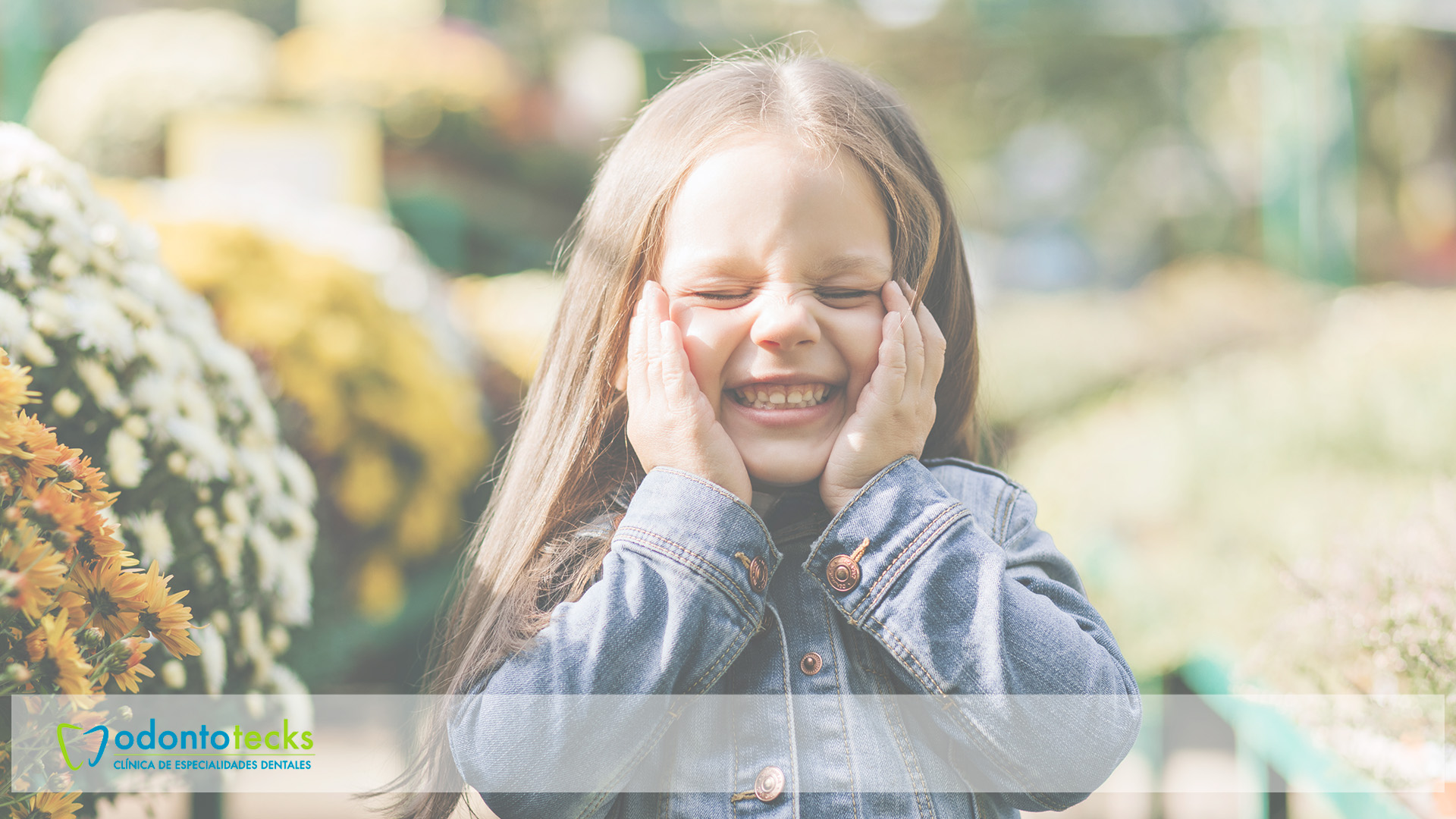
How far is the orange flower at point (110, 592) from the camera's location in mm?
1201

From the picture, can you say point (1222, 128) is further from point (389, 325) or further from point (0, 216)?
point (0, 216)

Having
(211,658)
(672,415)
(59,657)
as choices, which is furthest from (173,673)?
(672,415)

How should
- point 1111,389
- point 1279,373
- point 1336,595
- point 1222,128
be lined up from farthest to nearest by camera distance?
point 1222,128, point 1111,389, point 1279,373, point 1336,595

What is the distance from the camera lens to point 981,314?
2.96m

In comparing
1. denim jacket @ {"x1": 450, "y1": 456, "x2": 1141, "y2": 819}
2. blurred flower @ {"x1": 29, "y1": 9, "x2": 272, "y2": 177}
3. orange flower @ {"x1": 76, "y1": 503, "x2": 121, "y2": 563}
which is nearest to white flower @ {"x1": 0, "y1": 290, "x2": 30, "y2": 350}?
orange flower @ {"x1": 76, "y1": 503, "x2": 121, "y2": 563}

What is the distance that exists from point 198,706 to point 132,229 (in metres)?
0.96

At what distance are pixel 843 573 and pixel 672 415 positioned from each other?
310 mm

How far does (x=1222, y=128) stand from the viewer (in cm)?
2020

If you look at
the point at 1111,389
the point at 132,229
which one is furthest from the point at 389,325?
Answer: the point at 1111,389

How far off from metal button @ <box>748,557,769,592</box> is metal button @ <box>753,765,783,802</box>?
0.76 ft

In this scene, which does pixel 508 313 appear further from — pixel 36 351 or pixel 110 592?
pixel 110 592

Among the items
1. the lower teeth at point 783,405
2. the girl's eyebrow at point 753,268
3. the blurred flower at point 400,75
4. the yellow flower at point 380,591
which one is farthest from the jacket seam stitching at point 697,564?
the blurred flower at point 400,75

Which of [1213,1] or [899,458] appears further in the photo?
[1213,1]

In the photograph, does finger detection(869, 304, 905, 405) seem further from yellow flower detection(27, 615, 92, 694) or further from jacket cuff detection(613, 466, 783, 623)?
yellow flower detection(27, 615, 92, 694)
